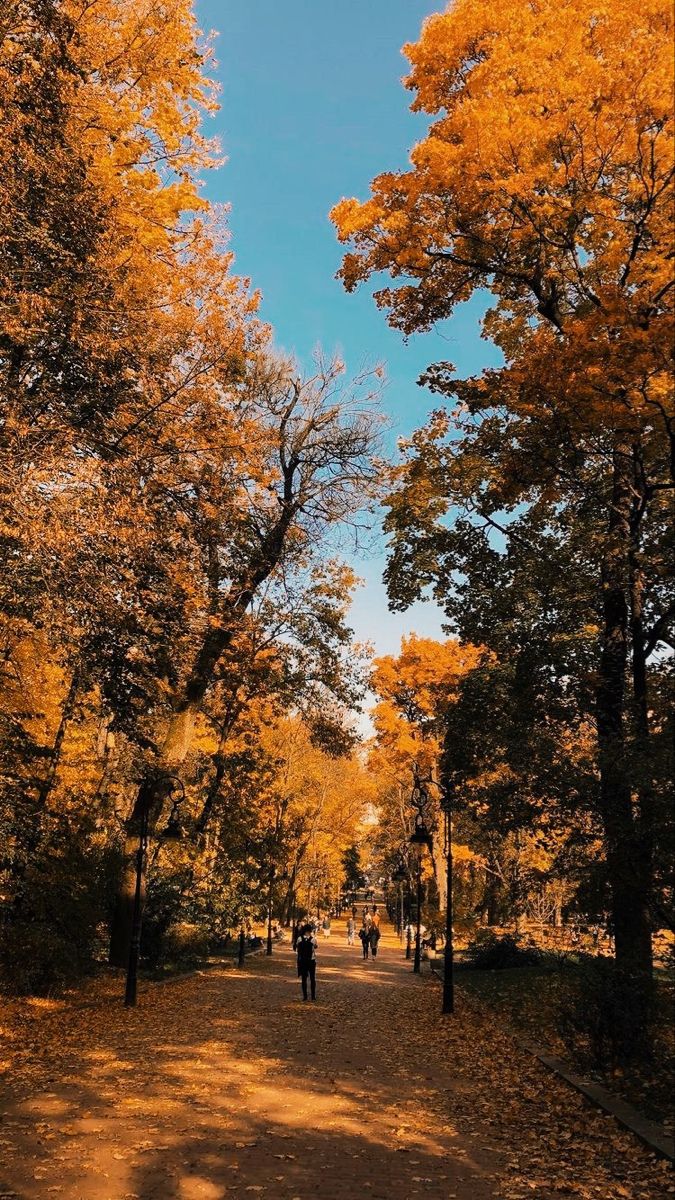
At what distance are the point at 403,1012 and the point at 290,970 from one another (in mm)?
11494

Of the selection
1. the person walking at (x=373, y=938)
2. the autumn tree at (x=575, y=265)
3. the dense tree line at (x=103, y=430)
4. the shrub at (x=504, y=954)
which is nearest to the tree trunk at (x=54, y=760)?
the dense tree line at (x=103, y=430)

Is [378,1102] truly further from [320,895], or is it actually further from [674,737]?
[320,895]

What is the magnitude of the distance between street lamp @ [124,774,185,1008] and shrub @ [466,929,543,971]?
36.1 feet

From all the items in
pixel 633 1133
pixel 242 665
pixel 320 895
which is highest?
pixel 242 665

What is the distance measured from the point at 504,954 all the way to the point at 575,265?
1878 cm

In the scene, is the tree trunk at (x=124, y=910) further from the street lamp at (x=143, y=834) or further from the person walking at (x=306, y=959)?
the person walking at (x=306, y=959)

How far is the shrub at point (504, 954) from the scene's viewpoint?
20.8 meters

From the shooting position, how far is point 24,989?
1342 centimetres

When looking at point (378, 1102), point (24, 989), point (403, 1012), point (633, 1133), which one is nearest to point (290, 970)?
point (403, 1012)

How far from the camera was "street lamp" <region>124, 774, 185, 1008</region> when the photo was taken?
44.8 feet

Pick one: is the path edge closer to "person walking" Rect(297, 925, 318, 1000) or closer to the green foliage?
"person walking" Rect(297, 925, 318, 1000)

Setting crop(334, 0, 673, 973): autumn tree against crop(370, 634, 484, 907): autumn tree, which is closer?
crop(334, 0, 673, 973): autumn tree

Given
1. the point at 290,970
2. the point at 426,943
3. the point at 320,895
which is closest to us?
the point at 290,970

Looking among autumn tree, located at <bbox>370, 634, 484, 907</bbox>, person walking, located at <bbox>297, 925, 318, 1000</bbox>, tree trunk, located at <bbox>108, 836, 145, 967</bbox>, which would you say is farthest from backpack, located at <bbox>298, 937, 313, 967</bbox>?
autumn tree, located at <bbox>370, 634, 484, 907</bbox>
